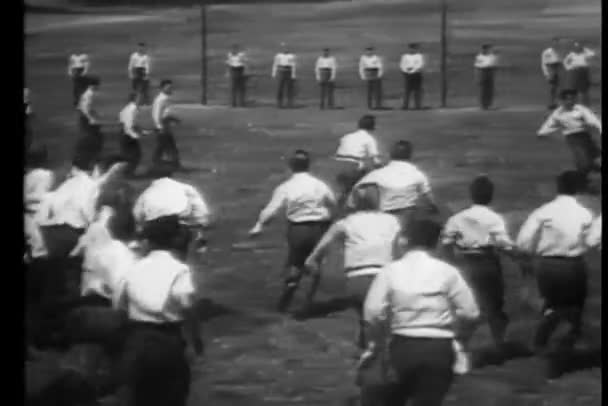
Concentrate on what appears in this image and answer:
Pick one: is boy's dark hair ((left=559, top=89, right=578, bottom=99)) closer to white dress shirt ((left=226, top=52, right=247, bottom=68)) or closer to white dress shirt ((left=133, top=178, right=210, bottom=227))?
white dress shirt ((left=226, top=52, right=247, bottom=68))

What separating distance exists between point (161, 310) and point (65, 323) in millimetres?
1414

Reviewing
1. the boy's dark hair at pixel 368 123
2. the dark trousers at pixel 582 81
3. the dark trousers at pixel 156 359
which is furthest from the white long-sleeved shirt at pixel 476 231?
the dark trousers at pixel 156 359

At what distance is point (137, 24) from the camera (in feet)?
27.8

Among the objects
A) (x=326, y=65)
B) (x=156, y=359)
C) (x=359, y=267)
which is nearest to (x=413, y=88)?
(x=326, y=65)

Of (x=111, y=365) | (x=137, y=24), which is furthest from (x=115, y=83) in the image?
(x=111, y=365)

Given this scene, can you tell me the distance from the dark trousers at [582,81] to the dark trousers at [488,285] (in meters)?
1.33

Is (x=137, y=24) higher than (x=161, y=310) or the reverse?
higher

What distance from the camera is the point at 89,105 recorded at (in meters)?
8.44

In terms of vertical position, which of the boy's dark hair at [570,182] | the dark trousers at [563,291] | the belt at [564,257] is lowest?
the dark trousers at [563,291]

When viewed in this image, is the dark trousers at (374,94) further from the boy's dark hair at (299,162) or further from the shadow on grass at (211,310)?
the shadow on grass at (211,310)

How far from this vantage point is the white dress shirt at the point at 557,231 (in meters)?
7.43

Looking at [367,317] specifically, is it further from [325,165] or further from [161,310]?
[325,165]

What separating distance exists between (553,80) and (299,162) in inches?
68.2

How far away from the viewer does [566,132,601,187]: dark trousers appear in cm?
784
